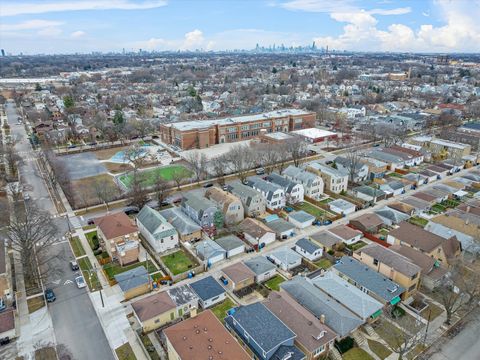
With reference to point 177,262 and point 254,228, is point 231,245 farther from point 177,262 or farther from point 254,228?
point 177,262

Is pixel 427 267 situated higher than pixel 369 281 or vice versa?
pixel 427 267

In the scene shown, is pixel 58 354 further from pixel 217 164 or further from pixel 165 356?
pixel 217 164

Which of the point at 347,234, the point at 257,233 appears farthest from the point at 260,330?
the point at 347,234

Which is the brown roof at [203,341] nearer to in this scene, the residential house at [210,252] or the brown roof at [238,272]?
the brown roof at [238,272]

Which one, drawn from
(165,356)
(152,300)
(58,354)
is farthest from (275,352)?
(58,354)

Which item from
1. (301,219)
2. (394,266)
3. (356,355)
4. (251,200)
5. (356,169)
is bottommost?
(356,355)

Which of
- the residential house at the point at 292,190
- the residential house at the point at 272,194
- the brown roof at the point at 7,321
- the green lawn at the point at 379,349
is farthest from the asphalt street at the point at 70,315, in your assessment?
the residential house at the point at 292,190
